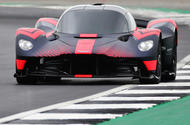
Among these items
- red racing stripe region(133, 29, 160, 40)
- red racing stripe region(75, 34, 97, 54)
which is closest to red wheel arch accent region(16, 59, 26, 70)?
red racing stripe region(75, 34, 97, 54)

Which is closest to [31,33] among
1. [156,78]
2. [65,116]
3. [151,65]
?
[151,65]

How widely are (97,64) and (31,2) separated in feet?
157

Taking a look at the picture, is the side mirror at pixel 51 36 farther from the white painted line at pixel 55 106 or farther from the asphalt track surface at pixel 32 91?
the white painted line at pixel 55 106

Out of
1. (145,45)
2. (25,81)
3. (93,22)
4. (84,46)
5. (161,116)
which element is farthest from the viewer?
(93,22)

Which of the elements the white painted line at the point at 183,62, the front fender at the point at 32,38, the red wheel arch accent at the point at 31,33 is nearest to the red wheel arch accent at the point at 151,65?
the front fender at the point at 32,38

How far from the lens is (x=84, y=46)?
13.9 metres

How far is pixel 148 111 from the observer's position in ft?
34.9

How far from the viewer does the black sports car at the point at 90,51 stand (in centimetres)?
1391

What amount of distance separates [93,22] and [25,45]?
1.27 m

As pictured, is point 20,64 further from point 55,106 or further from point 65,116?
point 65,116

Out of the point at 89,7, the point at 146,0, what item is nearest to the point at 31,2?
the point at 146,0

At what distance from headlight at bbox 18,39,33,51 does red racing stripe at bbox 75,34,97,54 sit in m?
0.79

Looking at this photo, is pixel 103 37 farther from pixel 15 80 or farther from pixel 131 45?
pixel 15 80

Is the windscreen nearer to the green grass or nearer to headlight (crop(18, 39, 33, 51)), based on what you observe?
headlight (crop(18, 39, 33, 51))
